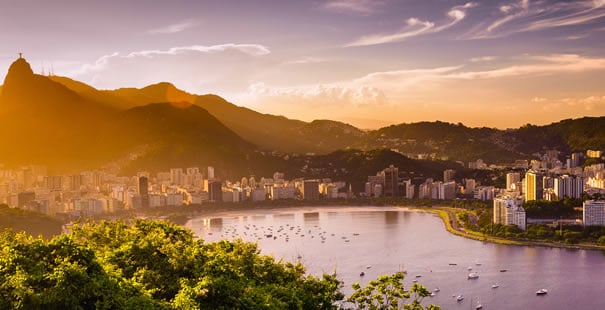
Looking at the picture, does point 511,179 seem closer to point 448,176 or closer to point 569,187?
point 448,176

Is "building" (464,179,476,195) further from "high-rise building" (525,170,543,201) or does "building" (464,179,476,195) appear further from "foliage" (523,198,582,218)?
"foliage" (523,198,582,218)

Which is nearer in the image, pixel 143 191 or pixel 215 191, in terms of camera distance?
pixel 143 191

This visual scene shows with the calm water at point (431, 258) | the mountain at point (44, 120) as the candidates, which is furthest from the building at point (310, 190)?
the mountain at point (44, 120)

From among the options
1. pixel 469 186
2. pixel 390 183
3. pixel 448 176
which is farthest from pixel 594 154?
pixel 390 183

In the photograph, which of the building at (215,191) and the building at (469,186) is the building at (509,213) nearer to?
the building at (469,186)

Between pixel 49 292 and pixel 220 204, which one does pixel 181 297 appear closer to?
pixel 49 292

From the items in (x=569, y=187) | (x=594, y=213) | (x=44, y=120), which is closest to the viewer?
(x=594, y=213)
